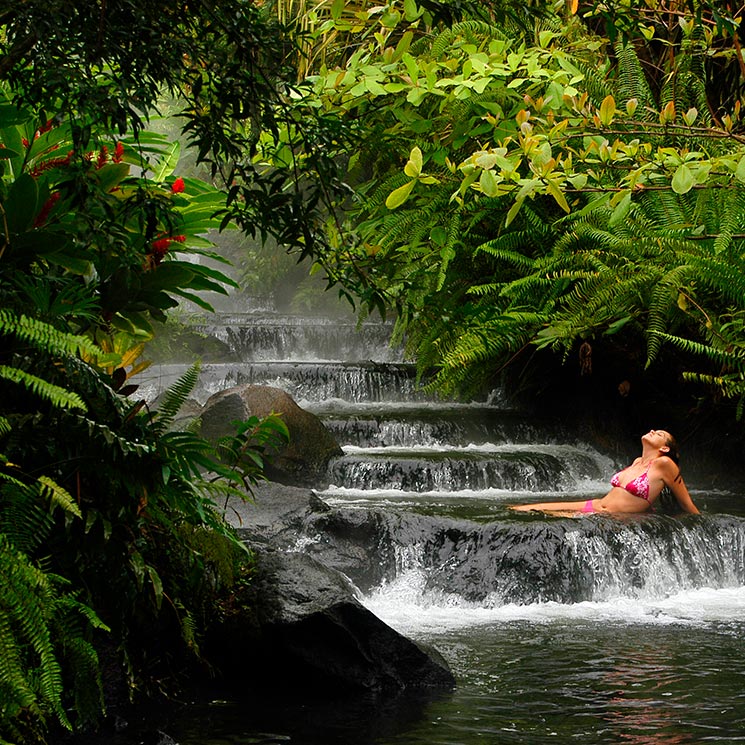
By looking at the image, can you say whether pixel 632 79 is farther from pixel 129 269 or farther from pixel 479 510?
pixel 129 269

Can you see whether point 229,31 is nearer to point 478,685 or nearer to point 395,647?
point 395,647

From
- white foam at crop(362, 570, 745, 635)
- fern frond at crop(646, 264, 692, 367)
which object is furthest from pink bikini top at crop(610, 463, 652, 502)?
fern frond at crop(646, 264, 692, 367)

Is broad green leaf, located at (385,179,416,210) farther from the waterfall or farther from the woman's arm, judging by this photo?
the woman's arm

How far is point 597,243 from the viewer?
28.4 feet

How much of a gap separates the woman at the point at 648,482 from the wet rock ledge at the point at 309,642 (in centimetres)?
341

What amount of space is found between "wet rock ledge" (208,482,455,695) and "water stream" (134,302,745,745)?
0.11 metres

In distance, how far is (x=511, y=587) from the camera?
20.1 feet

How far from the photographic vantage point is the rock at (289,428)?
848 cm

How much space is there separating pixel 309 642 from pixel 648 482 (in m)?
3.88

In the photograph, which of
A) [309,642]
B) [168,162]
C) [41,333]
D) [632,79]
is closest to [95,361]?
[41,333]

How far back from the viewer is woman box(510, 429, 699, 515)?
7000 mm

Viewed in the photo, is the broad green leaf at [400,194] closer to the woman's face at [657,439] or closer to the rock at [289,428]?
the woman's face at [657,439]

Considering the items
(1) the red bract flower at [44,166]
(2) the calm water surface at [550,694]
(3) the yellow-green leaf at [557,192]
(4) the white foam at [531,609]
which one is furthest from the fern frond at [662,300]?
(1) the red bract flower at [44,166]

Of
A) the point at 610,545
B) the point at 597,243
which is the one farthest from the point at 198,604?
the point at 597,243
